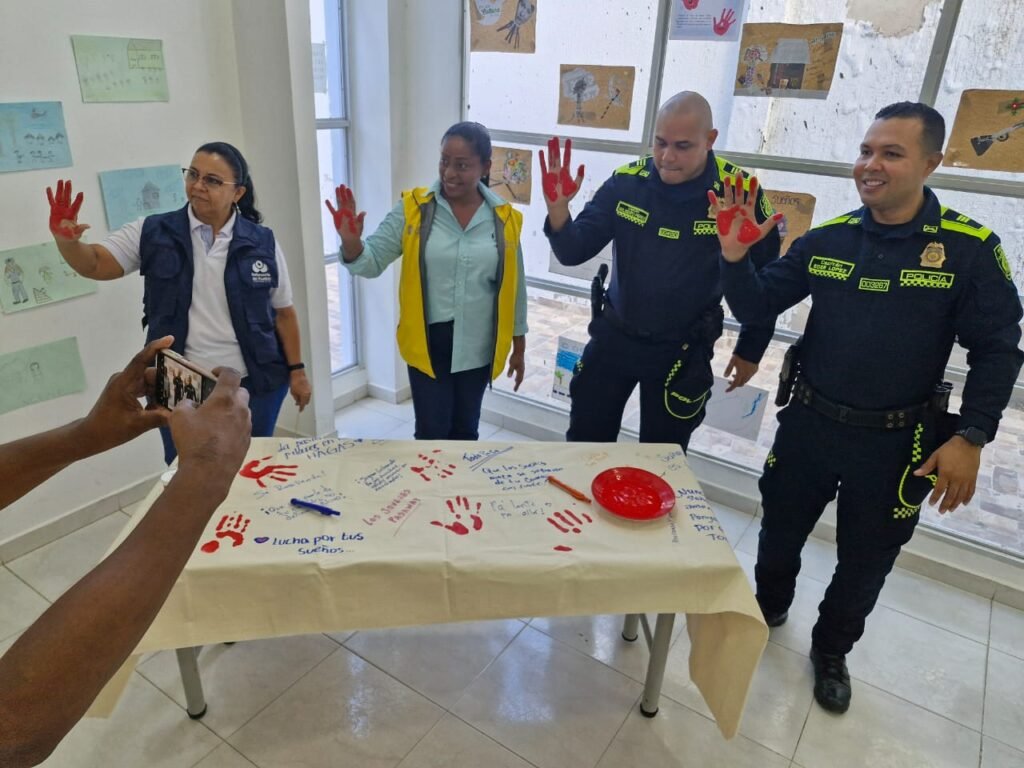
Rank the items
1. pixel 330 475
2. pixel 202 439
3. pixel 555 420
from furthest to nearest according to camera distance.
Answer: pixel 555 420, pixel 330 475, pixel 202 439

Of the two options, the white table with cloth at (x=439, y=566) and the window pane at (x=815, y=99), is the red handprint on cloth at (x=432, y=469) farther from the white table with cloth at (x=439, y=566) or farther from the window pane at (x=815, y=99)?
the window pane at (x=815, y=99)

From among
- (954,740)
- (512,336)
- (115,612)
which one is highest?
(115,612)

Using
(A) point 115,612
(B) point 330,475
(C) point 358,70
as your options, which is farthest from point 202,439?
(C) point 358,70

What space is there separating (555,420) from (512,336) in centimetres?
113

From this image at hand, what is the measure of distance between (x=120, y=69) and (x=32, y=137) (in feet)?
1.30

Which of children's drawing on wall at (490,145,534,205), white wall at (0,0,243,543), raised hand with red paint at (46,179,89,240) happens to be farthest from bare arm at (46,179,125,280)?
children's drawing on wall at (490,145,534,205)

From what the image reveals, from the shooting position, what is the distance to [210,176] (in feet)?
6.50

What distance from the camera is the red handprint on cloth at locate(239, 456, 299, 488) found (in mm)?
1720

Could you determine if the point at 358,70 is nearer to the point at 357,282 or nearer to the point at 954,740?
the point at 357,282

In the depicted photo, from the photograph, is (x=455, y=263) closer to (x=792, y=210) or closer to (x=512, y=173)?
(x=512, y=173)

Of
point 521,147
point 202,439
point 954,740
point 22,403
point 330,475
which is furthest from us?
point 521,147

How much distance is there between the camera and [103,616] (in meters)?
Answer: 0.76

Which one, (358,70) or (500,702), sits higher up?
(358,70)

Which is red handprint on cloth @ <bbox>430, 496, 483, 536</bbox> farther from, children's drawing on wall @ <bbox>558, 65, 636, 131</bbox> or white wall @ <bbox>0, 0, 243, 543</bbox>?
children's drawing on wall @ <bbox>558, 65, 636, 131</bbox>
